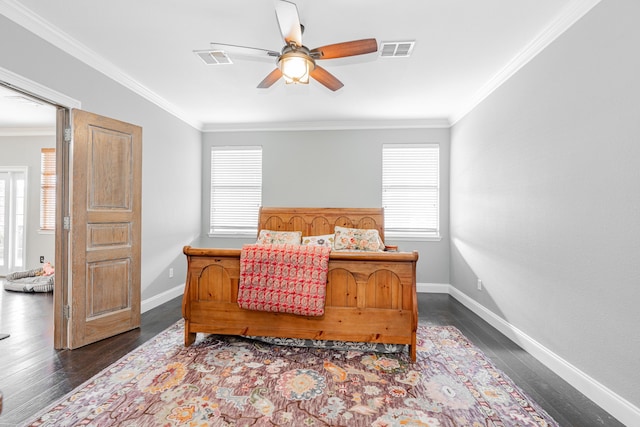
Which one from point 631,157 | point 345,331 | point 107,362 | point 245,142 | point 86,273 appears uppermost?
point 245,142

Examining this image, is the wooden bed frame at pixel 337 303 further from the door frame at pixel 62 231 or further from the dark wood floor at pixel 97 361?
the door frame at pixel 62 231

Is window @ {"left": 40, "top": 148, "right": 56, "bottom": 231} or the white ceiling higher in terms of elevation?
the white ceiling

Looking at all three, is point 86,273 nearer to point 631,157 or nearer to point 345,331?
point 345,331

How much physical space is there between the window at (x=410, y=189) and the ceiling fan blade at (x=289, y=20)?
321cm

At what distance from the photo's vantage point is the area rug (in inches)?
75.5

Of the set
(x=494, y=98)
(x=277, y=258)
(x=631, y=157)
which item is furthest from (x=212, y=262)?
(x=494, y=98)

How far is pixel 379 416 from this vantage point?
195cm

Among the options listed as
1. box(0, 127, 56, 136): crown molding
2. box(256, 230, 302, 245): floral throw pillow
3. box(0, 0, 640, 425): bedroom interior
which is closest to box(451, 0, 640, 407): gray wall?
box(0, 0, 640, 425): bedroom interior

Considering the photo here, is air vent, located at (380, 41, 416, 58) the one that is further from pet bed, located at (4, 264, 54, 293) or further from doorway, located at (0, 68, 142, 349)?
pet bed, located at (4, 264, 54, 293)

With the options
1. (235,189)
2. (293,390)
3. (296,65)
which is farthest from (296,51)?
(235,189)

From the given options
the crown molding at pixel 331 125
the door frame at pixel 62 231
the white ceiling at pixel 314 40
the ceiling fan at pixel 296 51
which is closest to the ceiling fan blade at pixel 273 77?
the ceiling fan at pixel 296 51

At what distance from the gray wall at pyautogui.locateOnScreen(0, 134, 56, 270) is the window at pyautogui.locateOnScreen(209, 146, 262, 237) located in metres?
3.29

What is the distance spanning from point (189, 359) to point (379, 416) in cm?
163

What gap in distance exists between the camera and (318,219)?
194 inches
